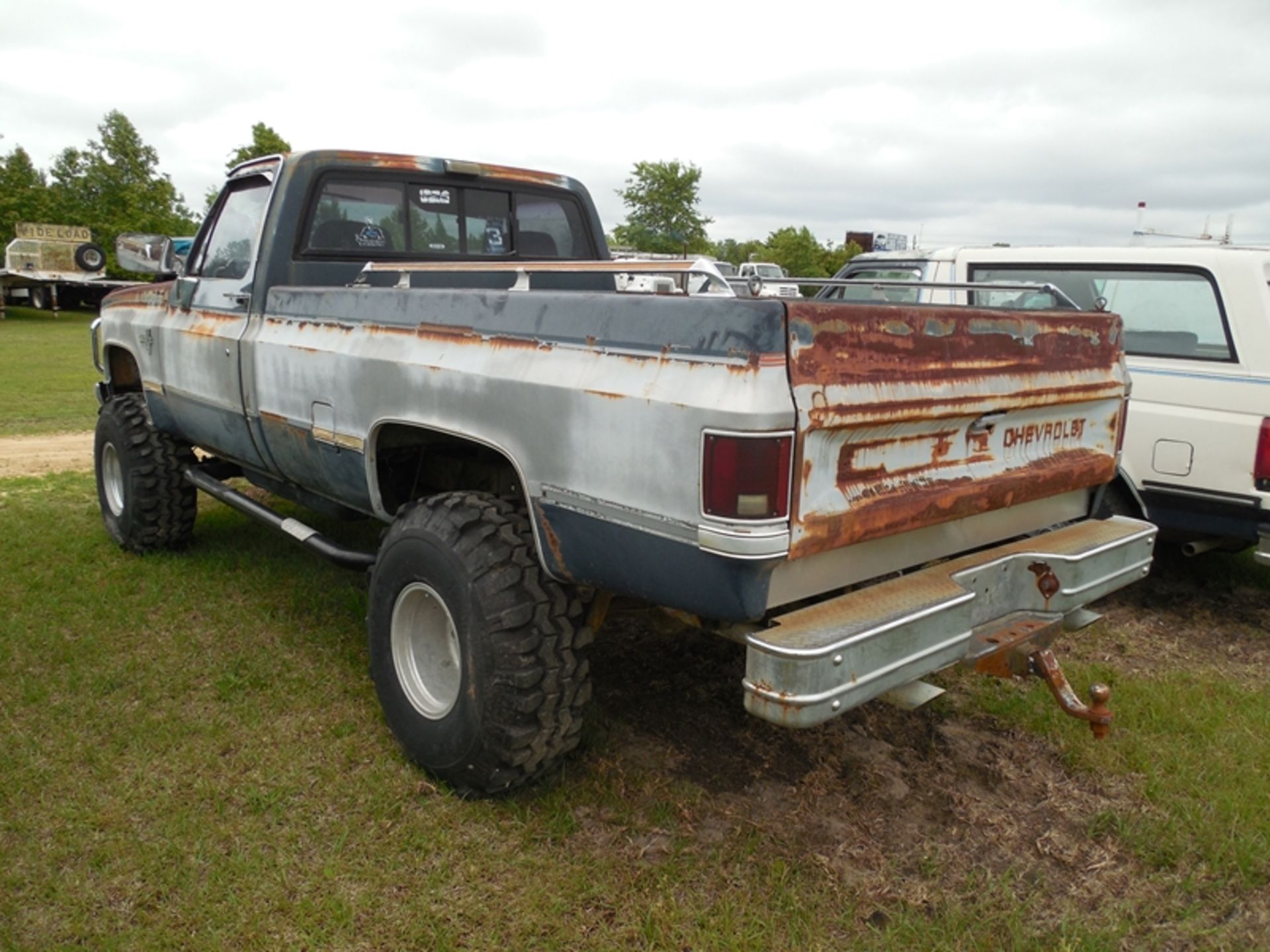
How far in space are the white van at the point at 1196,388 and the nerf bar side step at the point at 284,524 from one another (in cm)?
293

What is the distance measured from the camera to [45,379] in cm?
1324

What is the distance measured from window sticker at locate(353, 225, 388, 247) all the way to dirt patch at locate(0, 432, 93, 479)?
4.80 m

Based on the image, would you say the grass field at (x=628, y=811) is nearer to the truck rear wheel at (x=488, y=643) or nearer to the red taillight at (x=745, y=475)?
the truck rear wheel at (x=488, y=643)

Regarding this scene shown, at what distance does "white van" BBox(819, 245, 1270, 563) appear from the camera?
4.59m

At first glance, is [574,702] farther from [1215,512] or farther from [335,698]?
[1215,512]

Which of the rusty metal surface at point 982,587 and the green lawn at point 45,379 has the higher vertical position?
the rusty metal surface at point 982,587

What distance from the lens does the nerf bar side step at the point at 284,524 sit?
3740 mm

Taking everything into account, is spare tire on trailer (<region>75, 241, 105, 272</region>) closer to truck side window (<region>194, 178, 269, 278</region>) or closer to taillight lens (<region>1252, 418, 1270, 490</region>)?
truck side window (<region>194, 178, 269, 278</region>)

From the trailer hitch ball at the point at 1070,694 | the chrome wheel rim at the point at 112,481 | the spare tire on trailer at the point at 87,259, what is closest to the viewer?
the trailer hitch ball at the point at 1070,694

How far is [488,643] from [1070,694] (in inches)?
67.5

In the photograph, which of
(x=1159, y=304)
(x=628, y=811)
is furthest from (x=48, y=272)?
(x=628, y=811)

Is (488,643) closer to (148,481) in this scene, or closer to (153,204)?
(148,481)

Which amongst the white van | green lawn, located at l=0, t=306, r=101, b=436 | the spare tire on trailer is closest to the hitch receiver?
the white van

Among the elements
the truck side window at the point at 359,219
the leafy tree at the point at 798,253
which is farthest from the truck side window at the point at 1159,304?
the leafy tree at the point at 798,253
